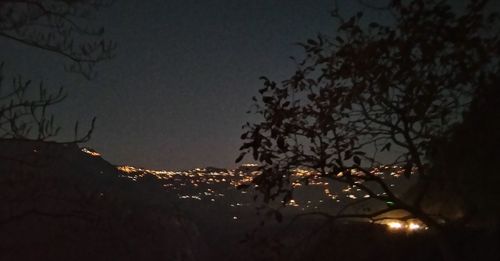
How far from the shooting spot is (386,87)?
6.56 metres

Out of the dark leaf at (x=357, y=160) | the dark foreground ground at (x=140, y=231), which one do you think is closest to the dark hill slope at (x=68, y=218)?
the dark foreground ground at (x=140, y=231)

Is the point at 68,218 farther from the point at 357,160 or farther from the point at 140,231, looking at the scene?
the point at 140,231

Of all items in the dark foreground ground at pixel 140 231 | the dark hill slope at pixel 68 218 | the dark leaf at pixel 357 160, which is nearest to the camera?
the dark leaf at pixel 357 160

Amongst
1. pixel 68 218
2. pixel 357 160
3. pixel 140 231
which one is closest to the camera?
pixel 357 160

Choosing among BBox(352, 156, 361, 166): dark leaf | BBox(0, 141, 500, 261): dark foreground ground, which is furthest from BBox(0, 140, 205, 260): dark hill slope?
BBox(352, 156, 361, 166): dark leaf

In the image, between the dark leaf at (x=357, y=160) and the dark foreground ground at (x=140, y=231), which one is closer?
the dark leaf at (x=357, y=160)

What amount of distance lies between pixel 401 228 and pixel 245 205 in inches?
3351

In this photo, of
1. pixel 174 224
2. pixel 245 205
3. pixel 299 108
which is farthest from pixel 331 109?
pixel 245 205

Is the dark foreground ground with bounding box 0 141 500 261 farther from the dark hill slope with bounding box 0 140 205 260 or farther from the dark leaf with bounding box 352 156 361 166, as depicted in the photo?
the dark leaf with bounding box 352 156 361 166

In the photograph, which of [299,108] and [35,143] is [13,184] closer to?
[35,143]

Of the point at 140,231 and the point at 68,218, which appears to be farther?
the point at 140,231

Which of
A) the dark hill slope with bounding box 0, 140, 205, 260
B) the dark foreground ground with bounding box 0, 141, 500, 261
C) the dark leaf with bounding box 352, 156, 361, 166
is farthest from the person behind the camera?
the dark foreground ground with bounding box 0, 141, 500, 261

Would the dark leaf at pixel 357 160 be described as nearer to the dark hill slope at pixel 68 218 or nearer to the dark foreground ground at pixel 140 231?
the dark foreground ground at pixel 140 231

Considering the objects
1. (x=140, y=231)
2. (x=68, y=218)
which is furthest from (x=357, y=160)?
(x=140, y=231)
